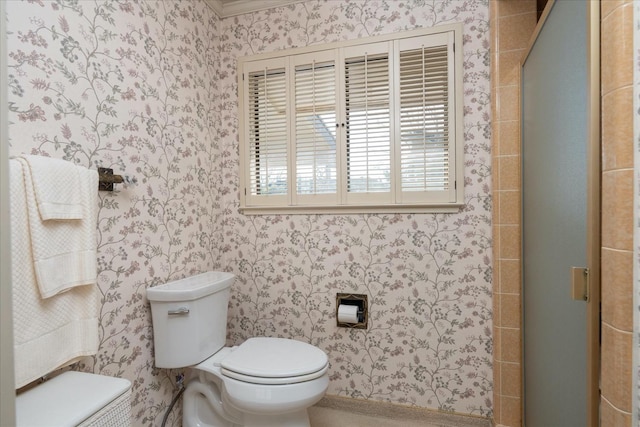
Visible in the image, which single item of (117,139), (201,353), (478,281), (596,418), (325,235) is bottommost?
(201,353)

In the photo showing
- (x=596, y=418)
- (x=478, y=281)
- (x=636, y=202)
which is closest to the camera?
(x=636, y=202)

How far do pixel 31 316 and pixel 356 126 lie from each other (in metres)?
1.56

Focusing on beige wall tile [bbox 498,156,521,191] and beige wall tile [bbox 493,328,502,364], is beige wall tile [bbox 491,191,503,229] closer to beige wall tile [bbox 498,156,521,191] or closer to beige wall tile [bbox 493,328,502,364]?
beige wall tile [bbox 498,156,521,191]

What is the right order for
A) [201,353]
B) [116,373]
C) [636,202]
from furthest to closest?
[201,353] < [116,373] < [636,202]

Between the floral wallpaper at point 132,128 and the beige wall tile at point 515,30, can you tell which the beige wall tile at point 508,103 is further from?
the floral wallpaper at point 132,128

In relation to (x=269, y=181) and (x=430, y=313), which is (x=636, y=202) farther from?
(x=269, y=181)

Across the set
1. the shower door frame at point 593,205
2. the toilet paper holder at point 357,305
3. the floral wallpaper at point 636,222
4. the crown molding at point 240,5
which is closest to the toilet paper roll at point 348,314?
the toilet paper holder at point 357,305

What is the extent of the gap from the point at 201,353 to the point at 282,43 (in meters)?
1.77

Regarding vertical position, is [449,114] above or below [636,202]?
above

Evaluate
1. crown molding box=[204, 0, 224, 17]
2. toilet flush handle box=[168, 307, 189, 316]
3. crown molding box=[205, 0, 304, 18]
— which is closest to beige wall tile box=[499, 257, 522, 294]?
toilet flush handle box=[168, 307, 189, 316]

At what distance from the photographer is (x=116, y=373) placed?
128 centimetres

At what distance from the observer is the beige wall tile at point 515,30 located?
4.74ft

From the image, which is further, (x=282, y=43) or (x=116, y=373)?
(x=282, y=43)

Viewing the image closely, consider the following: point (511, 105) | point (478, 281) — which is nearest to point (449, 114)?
point (511, 105)
